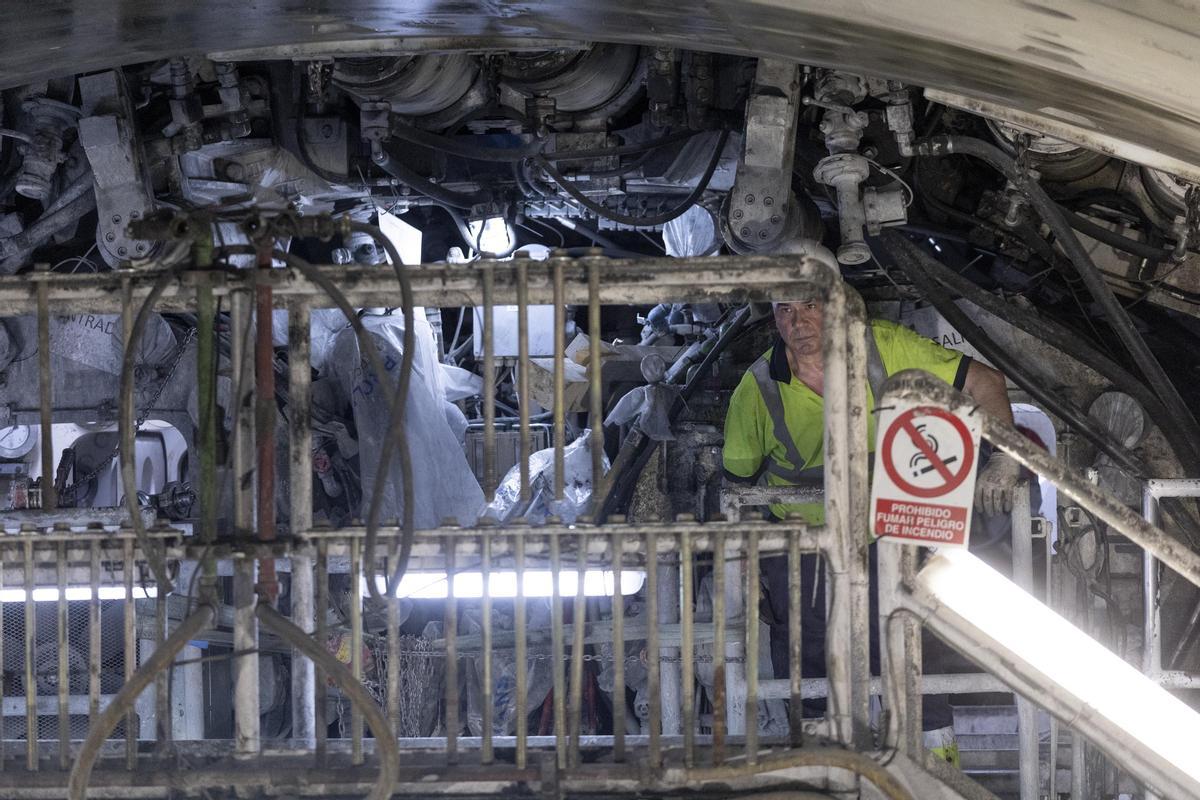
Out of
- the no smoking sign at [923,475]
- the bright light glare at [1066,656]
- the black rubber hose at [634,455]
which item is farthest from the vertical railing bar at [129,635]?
the black rubber hose at [634,455]

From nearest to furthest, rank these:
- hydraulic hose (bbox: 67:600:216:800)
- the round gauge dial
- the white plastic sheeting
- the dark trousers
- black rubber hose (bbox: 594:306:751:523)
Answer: hydraulic hose (bbox: 67:600:216:800) → the dark trousers → the white plastic sheeting → black rubber hose (bbox: 594:306:751:523) → the round gauge dial

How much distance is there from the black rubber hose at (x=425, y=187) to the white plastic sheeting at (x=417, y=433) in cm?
62

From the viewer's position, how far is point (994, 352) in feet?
18.5

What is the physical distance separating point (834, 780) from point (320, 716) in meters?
1.20

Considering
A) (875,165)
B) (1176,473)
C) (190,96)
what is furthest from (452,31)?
(1176,473)

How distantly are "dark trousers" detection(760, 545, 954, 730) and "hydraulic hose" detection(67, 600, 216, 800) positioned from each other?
2.46 metres

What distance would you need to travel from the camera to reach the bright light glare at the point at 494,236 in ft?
20.9

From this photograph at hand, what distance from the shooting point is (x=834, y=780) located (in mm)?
2975

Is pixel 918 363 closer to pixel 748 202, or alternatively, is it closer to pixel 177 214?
pixel 748 202

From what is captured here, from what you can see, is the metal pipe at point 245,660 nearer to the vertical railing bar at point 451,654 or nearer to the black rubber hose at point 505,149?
the vertical railing bar at point 451,654

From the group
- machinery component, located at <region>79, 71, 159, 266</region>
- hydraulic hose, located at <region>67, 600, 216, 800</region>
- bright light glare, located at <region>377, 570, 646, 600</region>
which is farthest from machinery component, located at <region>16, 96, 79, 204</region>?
hydraulic hose, located at <region>67, 600, 216, 800</region>

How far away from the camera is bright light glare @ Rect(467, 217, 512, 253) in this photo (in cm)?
637

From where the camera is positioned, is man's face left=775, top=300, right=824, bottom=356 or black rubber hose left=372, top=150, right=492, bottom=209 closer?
man's face left=775, top=300, right=824, bottom=356

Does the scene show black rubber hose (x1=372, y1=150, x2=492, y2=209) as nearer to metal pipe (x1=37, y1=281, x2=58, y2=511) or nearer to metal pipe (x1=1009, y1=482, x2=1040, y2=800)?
metal pipe (x1=37, y1=281, x2=58, y2=511)
